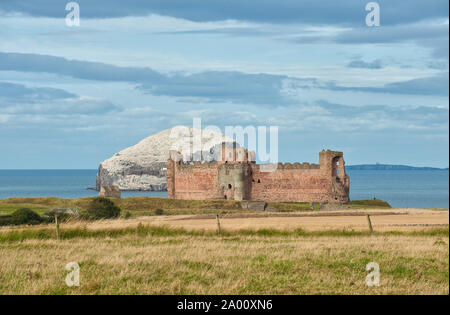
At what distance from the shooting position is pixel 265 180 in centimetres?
8062

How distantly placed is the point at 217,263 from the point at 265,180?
A: 6312 centimetres

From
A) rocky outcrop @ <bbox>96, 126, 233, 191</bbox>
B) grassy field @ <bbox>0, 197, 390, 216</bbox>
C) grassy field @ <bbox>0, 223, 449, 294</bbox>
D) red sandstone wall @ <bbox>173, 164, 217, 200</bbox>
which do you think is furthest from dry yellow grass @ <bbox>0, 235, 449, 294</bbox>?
rocky outcrop @ <bbox>96, 126, 233, 191</bbox>

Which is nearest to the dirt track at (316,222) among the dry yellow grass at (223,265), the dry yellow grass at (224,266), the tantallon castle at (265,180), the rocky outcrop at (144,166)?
the dry yellow grass at (223,265)

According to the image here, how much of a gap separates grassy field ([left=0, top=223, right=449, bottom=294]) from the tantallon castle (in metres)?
53.0

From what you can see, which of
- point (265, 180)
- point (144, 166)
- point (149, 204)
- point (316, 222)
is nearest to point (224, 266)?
point (316, 222)

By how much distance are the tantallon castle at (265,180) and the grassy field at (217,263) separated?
174 ft

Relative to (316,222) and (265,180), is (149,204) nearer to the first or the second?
(265,180)

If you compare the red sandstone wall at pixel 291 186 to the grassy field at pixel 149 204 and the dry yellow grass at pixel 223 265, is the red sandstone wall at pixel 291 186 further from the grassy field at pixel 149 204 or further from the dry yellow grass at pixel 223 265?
the dry yellow grass at pixel 223 265

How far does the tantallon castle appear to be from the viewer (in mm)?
77438

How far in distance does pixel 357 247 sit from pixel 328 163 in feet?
187

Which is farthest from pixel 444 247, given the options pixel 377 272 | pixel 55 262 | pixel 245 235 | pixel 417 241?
pixel 55 262

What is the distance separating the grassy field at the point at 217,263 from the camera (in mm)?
15297

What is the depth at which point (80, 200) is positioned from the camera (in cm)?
6506
